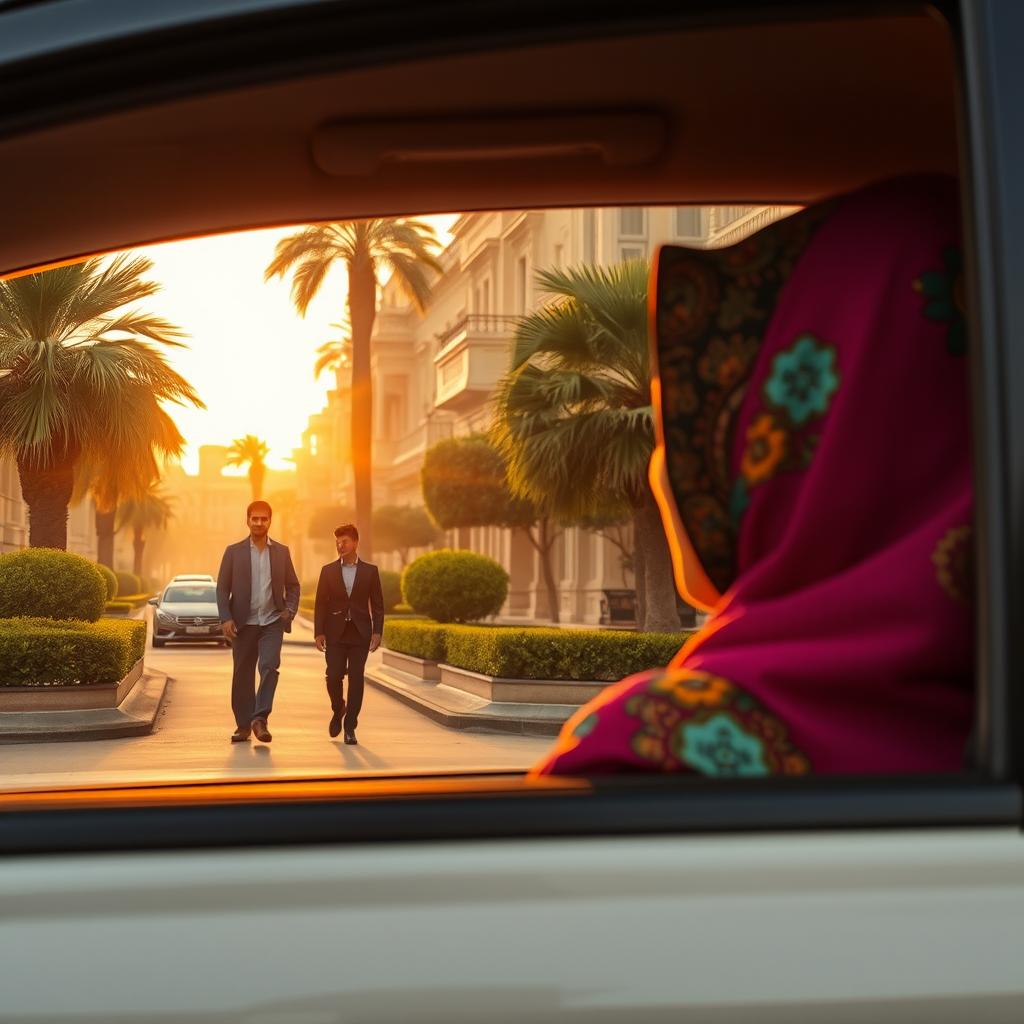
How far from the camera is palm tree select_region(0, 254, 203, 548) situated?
20.5 m

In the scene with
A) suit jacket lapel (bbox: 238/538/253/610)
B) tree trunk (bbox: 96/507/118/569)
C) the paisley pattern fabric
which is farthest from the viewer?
tree trunk (bbox: 96/507/118/569)

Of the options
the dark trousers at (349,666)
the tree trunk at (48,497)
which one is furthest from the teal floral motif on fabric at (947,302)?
the tree trunk at (48,497)

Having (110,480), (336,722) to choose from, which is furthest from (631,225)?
(336,722)

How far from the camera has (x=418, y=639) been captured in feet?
70.5

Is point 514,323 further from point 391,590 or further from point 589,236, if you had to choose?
point 391,590

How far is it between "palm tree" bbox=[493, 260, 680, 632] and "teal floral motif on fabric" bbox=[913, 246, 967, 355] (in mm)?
15499

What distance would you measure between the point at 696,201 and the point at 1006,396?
4.10 feet

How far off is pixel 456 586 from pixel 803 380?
2054 cm

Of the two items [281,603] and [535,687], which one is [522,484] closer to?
[535,687]

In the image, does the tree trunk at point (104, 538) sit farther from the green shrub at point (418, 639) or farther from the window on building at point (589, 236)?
the green shrub at point (418, 639)

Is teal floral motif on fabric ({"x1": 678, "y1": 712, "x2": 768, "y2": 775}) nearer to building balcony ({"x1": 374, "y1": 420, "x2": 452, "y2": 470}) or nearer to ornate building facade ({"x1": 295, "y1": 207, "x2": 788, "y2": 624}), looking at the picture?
ornate building facade ({"x1": 295, "y1": 207, "x2": 788, "y2": 624})

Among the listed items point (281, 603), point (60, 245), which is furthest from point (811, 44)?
point (281, 603)

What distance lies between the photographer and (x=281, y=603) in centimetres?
1273

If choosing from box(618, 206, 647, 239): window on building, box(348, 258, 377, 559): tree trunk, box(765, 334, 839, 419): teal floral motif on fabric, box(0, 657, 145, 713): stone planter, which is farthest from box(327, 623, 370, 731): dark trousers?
box(618, 206, 647, 239): window on building
